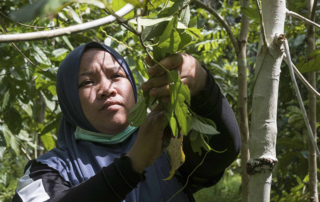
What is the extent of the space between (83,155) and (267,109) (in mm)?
681

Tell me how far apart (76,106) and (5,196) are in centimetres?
194

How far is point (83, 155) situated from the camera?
116 cm

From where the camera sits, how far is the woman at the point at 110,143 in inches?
32.0

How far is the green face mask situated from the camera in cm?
115

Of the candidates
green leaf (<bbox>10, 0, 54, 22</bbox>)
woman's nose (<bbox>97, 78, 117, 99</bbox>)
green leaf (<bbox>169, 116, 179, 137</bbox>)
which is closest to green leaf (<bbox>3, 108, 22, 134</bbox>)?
woman's nose (<bbox>97, 78, 117, 99</bbox>)

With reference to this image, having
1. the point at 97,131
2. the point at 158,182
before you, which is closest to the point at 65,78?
the point at 97,131

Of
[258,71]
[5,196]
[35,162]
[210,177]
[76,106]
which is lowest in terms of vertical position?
[5,196]

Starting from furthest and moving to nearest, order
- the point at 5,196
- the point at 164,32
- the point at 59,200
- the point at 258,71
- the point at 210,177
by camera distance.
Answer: the point at 5,196 → the point at 210,177 → the point at 59,200 → the point at 258,71 → the point at 164,32

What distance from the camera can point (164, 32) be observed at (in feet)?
2.03

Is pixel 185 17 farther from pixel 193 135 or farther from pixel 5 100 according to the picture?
pixel 5 100

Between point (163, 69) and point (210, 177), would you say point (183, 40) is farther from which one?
point (210, 177)

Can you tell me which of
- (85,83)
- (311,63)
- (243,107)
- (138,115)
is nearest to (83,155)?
(85,83)

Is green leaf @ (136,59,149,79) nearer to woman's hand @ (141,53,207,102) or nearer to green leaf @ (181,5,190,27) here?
woman's hand @ (141,53,207,102)

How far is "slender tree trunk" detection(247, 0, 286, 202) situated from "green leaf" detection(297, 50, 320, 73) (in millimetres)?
156
